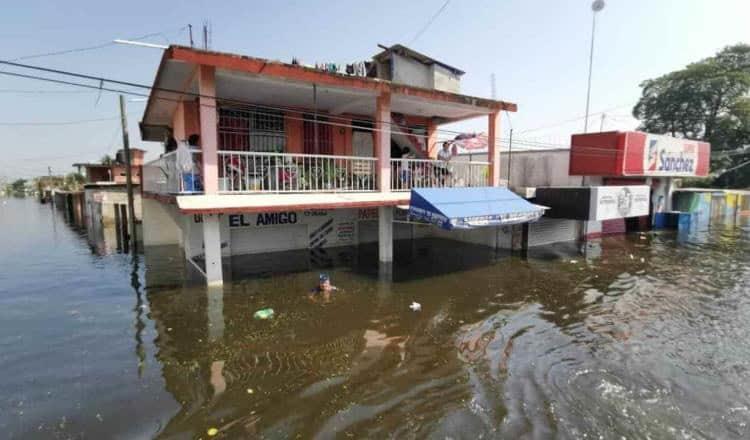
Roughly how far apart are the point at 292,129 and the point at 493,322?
8.98 meters

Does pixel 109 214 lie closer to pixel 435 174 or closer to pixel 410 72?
pixel 410 72

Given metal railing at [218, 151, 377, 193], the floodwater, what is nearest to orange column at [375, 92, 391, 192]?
metal railing at [218, 151, 377, 193]

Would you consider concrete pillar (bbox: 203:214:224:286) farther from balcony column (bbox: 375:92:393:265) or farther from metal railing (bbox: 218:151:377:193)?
balcony column (bbox: 375:92:393:265)

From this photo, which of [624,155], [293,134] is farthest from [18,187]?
[624,155]

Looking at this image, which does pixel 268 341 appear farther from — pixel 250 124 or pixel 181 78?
pixel 250 124

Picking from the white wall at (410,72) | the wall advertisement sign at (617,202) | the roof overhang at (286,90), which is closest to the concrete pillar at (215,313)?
the roof overhang at (286,90)

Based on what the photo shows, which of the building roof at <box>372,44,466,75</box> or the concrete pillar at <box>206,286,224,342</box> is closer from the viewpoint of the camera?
the concrete pillar at <box>206,286,224,342</box>

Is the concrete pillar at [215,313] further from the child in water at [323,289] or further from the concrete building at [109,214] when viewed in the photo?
the concrete building at [109,214]

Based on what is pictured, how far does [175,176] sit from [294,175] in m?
2.80

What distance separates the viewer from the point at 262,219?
12977 millimetres

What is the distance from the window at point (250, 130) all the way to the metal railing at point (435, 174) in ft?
12.8

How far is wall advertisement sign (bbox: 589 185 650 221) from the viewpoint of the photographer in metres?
13.3

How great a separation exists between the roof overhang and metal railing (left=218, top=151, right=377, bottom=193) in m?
1.56

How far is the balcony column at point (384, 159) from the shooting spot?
10797 mm
